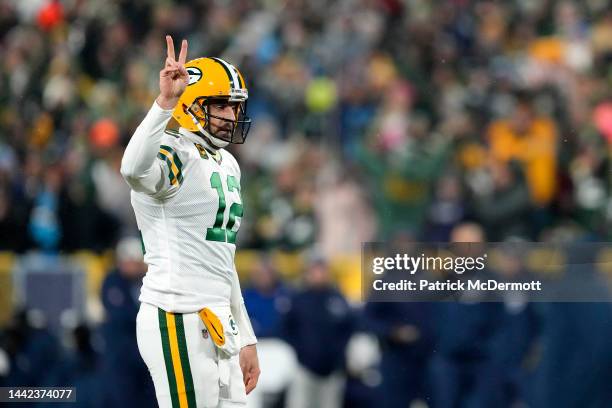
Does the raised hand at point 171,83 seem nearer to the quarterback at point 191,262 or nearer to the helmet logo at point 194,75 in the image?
the quarterback at point 191,262

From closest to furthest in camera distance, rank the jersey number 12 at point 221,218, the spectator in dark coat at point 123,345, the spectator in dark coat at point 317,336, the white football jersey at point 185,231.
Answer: the white football jersey at point 185,231 < the jersey number 12 at point 221,218 < the spectator in dark coat at point 123,345 < the spectator in dark coat at point 317,336

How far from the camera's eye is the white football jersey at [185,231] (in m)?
5.29

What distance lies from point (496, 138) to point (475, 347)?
2.56m

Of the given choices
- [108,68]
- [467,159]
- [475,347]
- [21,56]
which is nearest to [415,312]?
[475,347]

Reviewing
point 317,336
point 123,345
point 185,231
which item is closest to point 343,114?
point 317,336

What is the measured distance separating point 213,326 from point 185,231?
0.40 m

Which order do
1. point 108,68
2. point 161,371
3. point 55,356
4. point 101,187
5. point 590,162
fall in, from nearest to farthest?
point 161,371
point 55,356
point 590,162
point 101,187
point 108,68

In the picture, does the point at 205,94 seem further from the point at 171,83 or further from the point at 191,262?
the point at 191,262

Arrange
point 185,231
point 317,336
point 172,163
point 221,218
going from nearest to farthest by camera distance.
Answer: point 172,163 → point 185,231 → point 221,218 → point 317,336

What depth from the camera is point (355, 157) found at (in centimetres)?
1182

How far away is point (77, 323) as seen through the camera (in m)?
10.4

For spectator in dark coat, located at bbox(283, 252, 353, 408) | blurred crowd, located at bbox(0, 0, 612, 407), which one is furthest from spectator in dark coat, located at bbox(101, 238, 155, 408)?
spectator in dark coat, located at bbox(283, 252, 353, 408)

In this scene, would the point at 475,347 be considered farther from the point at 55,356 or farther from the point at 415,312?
the point at 55,356

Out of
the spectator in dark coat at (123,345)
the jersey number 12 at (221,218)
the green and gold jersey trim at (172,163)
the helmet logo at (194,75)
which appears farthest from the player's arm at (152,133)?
the spectator in dark coat at (123,345)
